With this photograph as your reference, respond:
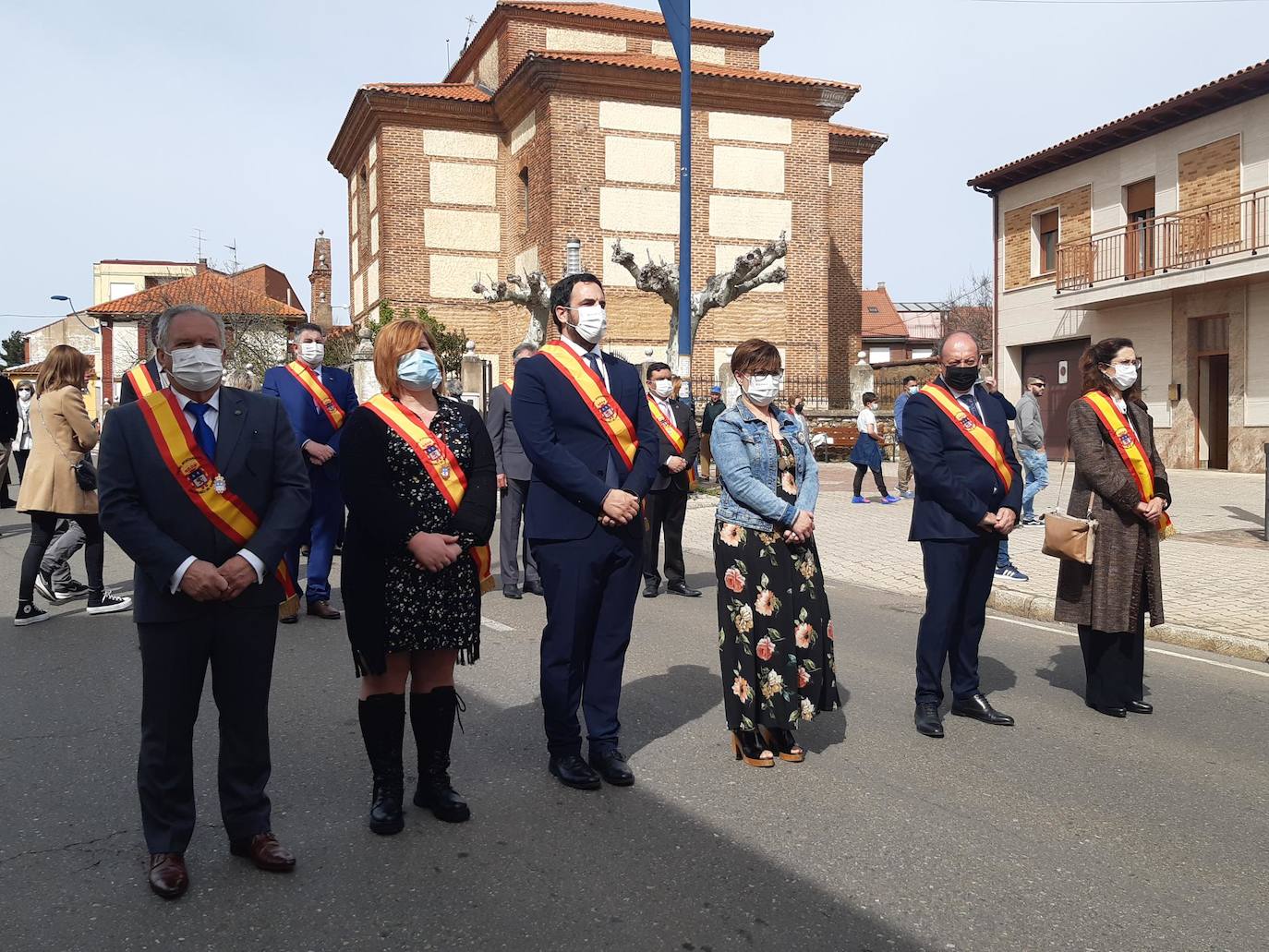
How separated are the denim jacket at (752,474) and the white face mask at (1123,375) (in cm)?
201

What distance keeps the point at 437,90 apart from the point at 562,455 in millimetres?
32421

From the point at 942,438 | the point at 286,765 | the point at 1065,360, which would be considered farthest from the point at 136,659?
the point at 1065,360

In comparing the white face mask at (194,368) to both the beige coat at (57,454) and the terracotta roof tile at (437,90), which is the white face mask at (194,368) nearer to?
the beige coat at (57,454)

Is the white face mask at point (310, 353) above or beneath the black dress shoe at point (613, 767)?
above

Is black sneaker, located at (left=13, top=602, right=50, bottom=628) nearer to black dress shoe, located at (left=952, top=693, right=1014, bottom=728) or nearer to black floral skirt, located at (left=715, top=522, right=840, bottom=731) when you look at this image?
black floral skirt, located at (left=715, top=522, right=840, bottom=731)

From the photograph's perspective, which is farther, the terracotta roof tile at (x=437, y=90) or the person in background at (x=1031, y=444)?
the terracotta roof tile at (x=437, y=90)

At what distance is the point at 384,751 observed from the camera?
4129mm

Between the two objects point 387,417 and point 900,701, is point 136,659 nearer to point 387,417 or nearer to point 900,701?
point 387,417

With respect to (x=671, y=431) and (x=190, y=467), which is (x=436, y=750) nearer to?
(x=190, y=467)

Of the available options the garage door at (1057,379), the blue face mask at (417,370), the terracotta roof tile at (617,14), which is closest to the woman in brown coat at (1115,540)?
the blue face mask at (417,370)

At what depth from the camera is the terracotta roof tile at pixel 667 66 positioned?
30.2m

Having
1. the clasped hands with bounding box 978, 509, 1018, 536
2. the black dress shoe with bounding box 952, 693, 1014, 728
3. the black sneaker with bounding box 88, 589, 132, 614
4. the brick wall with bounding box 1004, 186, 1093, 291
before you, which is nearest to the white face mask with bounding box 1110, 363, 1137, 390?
the clasped hands with bounding box 978, 509, 1018, 536

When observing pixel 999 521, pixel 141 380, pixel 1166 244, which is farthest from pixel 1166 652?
pixel 1166 244

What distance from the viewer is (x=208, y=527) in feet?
12.0
